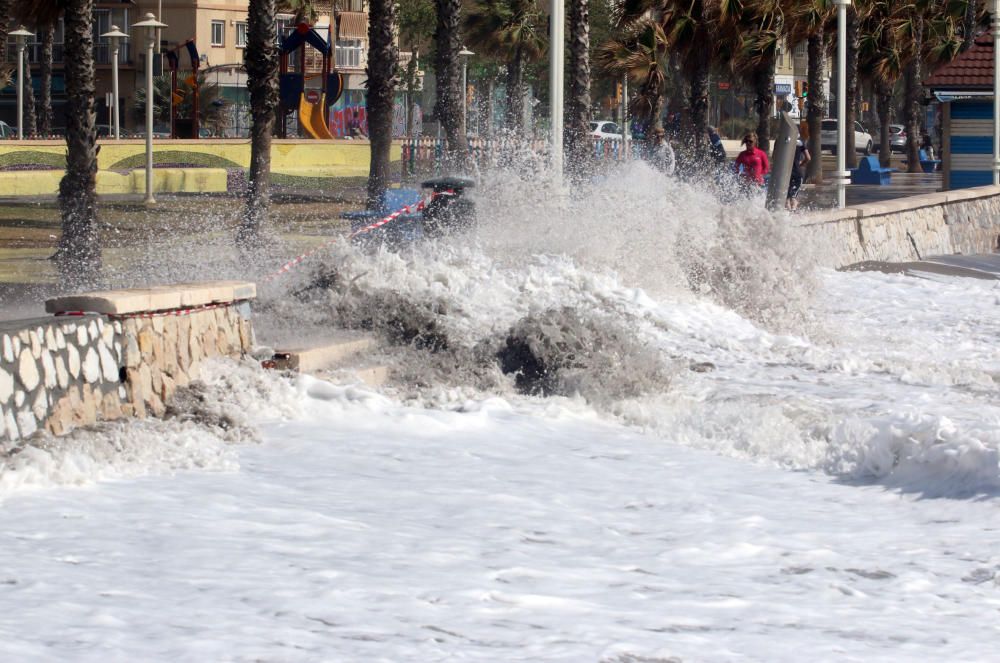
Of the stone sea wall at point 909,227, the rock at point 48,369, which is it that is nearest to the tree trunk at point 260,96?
the stone sea wall at point 909,227

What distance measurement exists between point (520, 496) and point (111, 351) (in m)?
2.27

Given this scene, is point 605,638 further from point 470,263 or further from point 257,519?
point 470,263

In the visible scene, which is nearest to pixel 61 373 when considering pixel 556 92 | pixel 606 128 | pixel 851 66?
pixel 556 92

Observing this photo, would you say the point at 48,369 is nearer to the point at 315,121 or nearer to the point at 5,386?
the point at 5,386

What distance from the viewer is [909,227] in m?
22.7

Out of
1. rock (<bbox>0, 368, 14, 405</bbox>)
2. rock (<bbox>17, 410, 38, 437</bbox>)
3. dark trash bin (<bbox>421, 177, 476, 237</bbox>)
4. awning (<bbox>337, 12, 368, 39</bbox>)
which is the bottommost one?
rock (<bbox>17, 410, 38, 437</bbox>)

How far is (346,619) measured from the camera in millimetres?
5051

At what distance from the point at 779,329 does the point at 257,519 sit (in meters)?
9.14

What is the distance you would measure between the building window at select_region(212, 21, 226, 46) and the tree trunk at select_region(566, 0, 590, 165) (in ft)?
131

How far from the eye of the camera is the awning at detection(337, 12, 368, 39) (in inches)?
2763

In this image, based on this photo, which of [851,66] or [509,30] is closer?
[851,66]

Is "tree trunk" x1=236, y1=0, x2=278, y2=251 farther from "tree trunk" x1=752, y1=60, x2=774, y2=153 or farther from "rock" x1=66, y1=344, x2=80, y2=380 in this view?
"tree trunk" x1=752, y1=60, x2=774, y2=153

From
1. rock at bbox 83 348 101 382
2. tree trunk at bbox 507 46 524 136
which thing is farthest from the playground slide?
rock at bbox 83 348 101 382

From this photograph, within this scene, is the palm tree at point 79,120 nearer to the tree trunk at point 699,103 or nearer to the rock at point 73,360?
the rock at point 73,360
